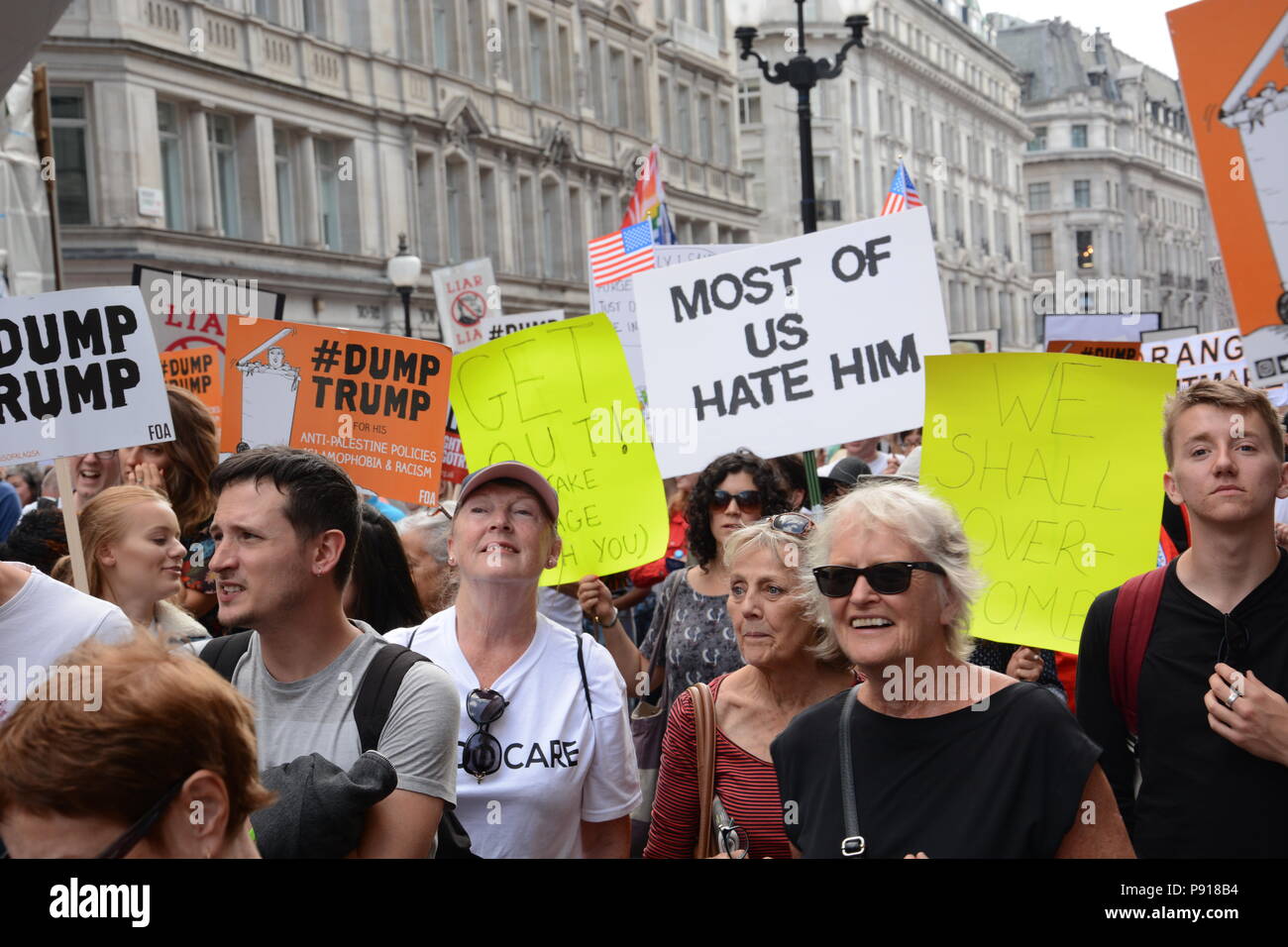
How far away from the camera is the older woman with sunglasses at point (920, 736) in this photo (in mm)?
2678

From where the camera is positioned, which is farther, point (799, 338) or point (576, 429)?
point (576, 429)

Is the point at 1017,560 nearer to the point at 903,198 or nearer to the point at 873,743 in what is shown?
the point at 873,743

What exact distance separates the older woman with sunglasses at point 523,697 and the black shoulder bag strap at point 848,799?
1.07m

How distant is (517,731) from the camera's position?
3824 millimetres

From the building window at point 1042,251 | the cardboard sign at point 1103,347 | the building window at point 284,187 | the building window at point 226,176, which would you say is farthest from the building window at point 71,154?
the building window at point 1042,251

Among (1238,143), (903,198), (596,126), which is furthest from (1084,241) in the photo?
(1238,143)

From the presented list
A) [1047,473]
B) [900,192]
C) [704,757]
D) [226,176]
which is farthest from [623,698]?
[226,176]

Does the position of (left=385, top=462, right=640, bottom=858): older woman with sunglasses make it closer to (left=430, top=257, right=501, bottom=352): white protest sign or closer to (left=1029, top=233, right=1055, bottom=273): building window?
(left=430, top=257, right=501, bottom=352): white protest sign

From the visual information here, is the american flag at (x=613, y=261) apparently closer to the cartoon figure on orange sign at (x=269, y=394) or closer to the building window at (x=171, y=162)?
the cartoon figure on orange sign at (x=269, y=394)

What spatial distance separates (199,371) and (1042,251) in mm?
107918

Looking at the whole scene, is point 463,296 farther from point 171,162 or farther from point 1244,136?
point 1244,136

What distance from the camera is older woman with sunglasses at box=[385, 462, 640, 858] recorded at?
12.2 feet

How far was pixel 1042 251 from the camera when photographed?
365 ft
